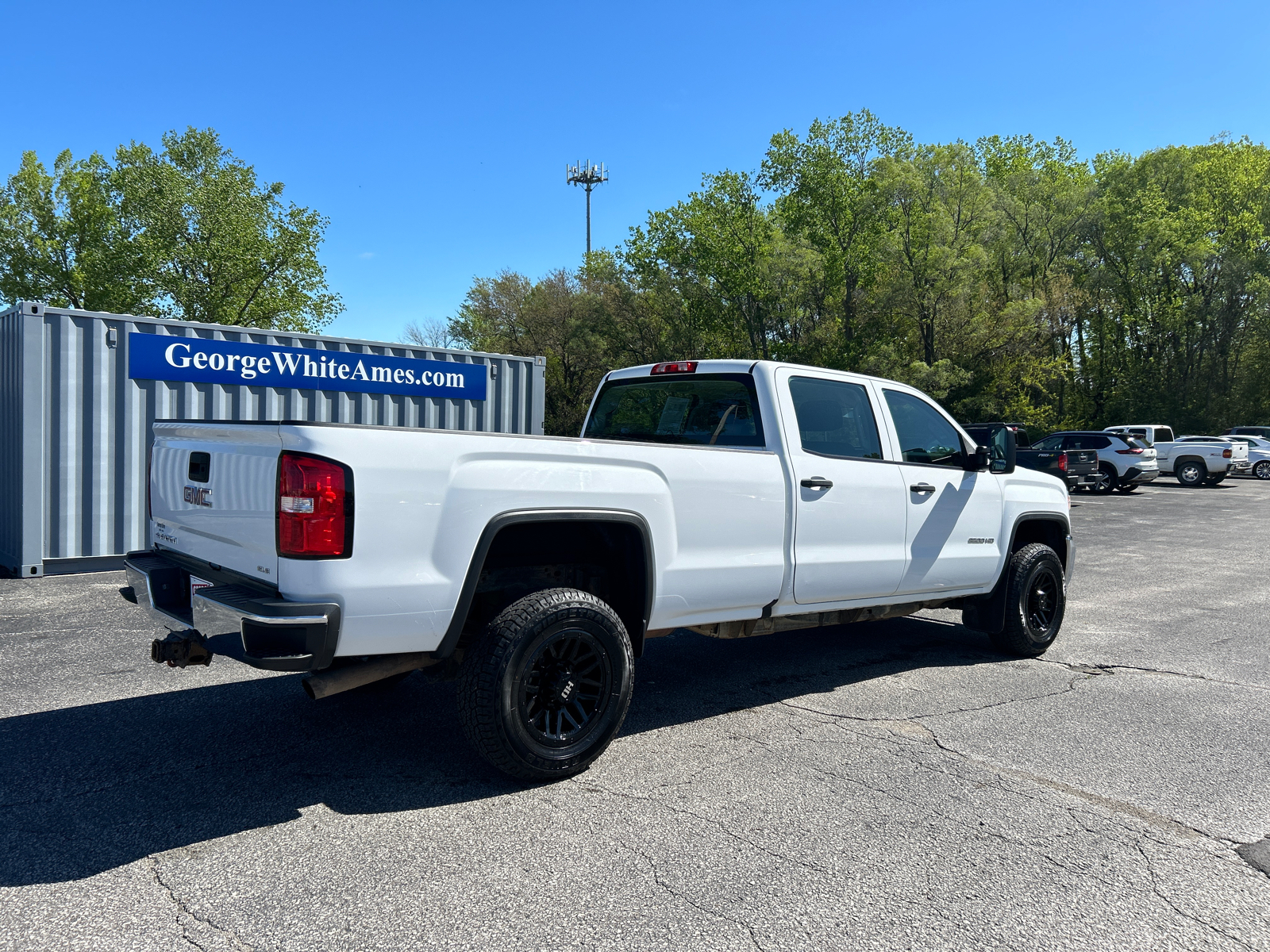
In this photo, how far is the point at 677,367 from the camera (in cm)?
544

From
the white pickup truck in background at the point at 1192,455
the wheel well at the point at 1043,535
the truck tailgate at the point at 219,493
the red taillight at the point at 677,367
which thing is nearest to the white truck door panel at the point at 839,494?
the red taillight at the point at 677,367

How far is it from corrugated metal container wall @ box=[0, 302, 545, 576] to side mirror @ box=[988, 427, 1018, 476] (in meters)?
7.13

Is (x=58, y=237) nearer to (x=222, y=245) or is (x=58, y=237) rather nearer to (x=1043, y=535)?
(x=222, y=245)

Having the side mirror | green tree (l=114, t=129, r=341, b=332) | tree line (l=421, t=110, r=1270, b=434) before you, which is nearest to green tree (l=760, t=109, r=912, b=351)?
tree line (l=421, t=110, r=1270, b=434)

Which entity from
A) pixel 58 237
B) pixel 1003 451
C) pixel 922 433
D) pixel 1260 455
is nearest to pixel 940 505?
pixel 922 433

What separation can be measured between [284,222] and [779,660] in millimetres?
44108

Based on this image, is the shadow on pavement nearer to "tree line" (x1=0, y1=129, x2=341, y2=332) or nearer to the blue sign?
the blue sign

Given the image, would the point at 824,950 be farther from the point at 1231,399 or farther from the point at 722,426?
the point at 1231,399

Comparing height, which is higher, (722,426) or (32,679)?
(722,426)

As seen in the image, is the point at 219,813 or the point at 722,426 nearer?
the point at 219,813

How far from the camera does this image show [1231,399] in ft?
140

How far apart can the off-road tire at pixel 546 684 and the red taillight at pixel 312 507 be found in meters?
0.78

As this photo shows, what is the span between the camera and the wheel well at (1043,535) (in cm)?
661

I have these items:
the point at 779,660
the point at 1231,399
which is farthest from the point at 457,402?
the point at 1231,399
